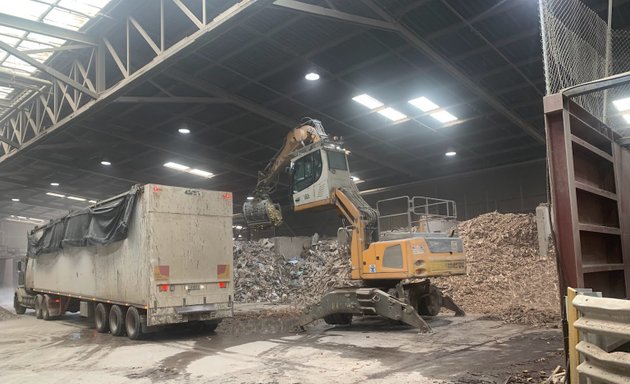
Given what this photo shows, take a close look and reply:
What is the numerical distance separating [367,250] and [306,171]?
7.75 feet

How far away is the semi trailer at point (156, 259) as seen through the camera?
10.4 meters

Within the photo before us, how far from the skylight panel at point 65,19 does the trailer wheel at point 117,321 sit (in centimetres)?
657

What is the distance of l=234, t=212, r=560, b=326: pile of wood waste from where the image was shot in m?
13.2

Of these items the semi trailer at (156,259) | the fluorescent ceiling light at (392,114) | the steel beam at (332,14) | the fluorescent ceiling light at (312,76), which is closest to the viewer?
the steel beam at (332,14)

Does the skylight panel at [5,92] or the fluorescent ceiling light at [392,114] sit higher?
the skylight panel at [5,92]

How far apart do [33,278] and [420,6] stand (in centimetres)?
1586

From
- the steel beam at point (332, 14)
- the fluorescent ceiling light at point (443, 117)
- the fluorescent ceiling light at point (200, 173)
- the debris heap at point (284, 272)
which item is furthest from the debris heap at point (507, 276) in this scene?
the fluorescent ceiling light at point (200, 173)

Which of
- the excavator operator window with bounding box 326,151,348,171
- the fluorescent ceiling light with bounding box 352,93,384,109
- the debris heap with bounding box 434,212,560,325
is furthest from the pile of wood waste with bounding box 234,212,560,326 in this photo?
the fluorescent ceiling light with bounding box 352,93,384,109

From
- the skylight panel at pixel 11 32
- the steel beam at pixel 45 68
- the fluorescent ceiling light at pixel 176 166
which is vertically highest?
the skylight panel at pixel 11 32

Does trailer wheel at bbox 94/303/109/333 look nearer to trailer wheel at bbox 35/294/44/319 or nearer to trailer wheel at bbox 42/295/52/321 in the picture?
trailer wheel at bbox 42/295/52/321

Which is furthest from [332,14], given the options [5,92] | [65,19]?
[5,92]

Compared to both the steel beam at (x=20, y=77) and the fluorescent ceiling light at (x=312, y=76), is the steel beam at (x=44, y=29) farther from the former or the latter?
the fluorescent ceiling light at (x=312, y=76)

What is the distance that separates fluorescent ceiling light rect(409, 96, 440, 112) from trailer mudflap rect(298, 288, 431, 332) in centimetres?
790

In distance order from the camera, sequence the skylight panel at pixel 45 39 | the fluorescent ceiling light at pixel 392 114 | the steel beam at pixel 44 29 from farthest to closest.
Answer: the fluorescent ceiling light at pixel 392 114 → the skylight panel at pixel 45 39 → the steel beam at pixel 44 29
